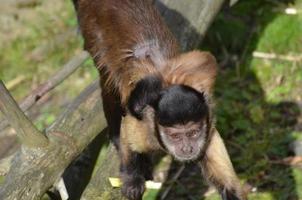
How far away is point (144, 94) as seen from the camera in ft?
14.2

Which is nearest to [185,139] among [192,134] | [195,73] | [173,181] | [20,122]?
[192,134]

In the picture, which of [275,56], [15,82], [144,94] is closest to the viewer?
[144,94]

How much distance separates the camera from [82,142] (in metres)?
4.80

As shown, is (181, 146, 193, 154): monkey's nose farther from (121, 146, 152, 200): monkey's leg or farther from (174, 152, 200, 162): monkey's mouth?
(121, 146, 152, 200): monkey's leg

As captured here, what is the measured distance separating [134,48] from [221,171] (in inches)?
38.2

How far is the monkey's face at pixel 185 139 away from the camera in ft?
14.2

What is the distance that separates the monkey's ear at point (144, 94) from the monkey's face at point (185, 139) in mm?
167

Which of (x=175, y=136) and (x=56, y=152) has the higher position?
(x=56, y=152)

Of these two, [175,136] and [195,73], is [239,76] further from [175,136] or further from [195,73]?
[175,136]

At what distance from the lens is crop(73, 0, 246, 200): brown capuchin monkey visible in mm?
4312

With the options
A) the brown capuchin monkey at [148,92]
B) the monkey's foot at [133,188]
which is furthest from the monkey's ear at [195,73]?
the monkey's foot at [133,188]

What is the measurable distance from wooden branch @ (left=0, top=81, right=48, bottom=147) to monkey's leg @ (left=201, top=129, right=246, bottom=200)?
985 mm

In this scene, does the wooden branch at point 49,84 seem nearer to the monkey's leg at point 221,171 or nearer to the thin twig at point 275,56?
the monkey's leg at point 221,171

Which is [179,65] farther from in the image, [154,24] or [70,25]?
[70,25]
